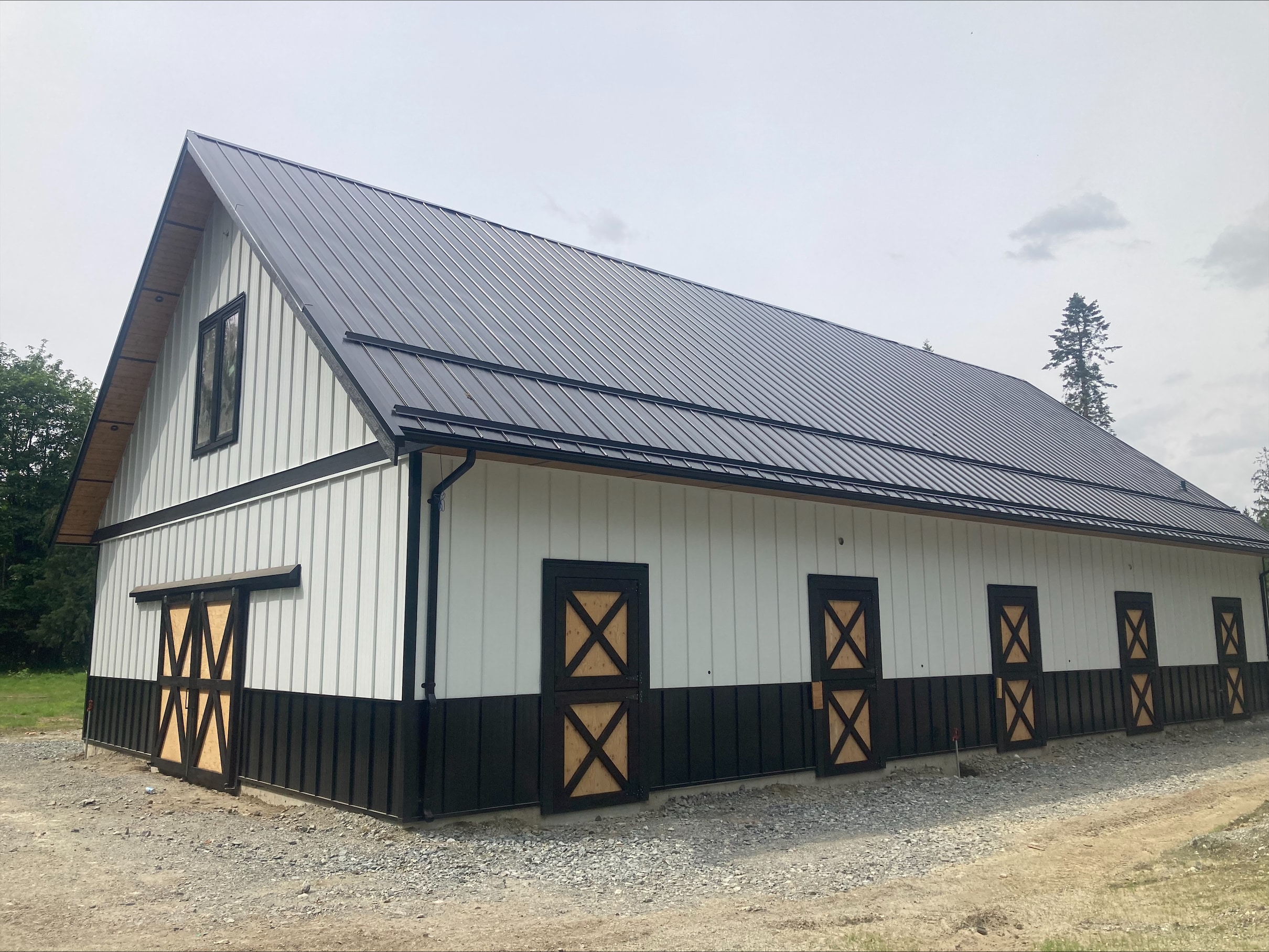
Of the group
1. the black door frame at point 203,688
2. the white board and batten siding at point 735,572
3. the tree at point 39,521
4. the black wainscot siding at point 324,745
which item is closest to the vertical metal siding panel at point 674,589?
the white board and batten siding at point 735,572

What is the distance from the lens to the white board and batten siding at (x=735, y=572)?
8922 mm

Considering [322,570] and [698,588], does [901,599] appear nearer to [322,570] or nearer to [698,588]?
[698,588]

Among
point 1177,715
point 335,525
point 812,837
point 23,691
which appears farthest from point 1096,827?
point 23,691

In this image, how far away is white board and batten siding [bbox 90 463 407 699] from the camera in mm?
8672

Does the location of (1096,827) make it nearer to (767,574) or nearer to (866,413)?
(767,574)

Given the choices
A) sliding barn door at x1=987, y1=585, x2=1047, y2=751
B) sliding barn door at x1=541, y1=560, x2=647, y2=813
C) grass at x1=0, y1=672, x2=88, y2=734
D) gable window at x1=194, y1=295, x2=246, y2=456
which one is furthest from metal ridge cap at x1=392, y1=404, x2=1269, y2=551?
grass at x1=0, y1=672, x2=88, y2=734

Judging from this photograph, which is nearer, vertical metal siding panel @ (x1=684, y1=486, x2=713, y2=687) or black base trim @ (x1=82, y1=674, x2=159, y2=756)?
vertical metal siding panel @ (x1=684, y1=486, x2=713, y2=687)

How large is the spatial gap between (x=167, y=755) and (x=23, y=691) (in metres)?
16.7

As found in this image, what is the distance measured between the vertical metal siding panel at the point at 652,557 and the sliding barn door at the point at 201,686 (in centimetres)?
450

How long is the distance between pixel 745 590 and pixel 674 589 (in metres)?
1.08

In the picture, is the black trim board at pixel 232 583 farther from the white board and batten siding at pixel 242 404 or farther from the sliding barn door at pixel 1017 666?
the sliding barn door at pixel 1017 666

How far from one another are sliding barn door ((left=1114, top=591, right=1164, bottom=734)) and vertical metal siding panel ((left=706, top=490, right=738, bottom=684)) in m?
8.84

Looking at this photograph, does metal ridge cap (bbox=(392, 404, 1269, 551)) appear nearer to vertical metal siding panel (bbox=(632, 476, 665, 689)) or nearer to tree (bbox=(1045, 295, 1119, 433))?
→ vertical metal siding panel (bbox=(632, 476, 665, 689))

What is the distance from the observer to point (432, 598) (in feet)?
27.8
